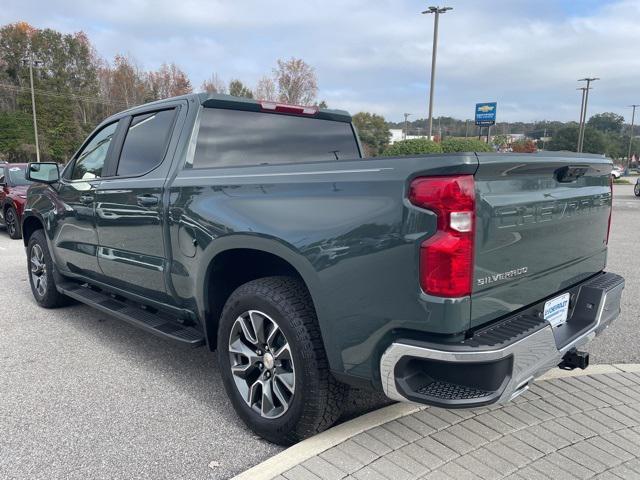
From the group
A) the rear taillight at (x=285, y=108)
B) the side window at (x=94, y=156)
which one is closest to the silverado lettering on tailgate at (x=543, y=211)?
the rear taillight at (x=285, y=108)

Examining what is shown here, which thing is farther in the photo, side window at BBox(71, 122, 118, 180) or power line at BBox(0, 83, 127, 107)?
power line at BBox(0, 83, 127, 107)

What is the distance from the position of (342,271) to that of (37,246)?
4.28 meters

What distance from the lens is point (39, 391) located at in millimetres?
3400

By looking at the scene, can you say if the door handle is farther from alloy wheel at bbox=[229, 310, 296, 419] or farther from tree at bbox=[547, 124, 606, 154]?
tree at bbox=[547, 124, 606, 154]

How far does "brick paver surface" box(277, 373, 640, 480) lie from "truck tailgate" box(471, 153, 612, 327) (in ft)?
2.58

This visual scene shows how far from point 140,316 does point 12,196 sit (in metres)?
8.44

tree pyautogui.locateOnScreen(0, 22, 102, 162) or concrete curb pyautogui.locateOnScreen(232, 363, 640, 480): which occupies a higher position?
tree pyautogui.locateOnScreen(0, 22, 102, 162)

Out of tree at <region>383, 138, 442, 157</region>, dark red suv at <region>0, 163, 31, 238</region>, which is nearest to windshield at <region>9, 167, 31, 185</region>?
dark red suv at <region>0, 163, 31, 238</region>

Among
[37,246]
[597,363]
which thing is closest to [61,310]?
[37,246]

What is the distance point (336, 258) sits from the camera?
2283 mm

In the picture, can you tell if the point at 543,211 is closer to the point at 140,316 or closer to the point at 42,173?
the point at 140,316

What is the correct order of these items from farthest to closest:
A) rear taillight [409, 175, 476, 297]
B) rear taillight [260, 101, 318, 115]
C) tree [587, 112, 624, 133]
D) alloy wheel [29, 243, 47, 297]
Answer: tree [587, 112, 624, 133] < alloy wheel [29, 243, 47, 297] < rear taillight [260, 101, 318, 115] < rear taillight [409, 175, 476, 297]

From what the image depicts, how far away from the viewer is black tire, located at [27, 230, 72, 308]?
5.06m

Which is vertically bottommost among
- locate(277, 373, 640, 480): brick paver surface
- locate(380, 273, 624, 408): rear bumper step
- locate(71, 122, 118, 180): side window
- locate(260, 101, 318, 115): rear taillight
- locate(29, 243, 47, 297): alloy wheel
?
locate(277, 373, 640, 480): brick paver surface
